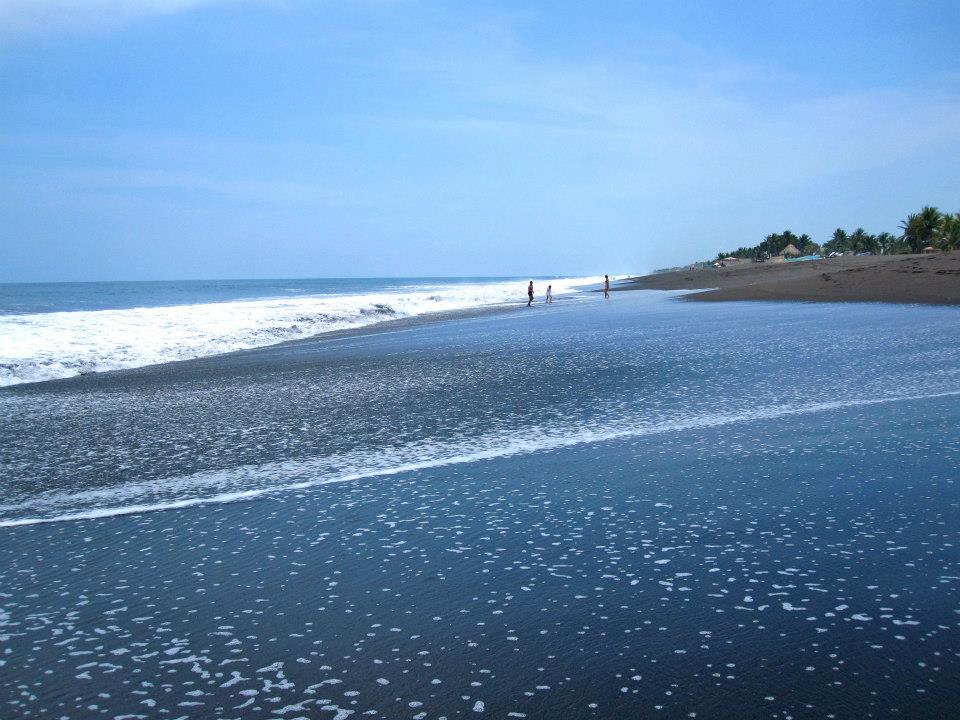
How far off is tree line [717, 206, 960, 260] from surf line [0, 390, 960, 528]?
9311 cm

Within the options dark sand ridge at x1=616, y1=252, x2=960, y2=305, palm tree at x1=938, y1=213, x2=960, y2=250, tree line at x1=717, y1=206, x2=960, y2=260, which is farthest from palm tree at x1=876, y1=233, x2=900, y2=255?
dark sand ridge at x1=616, y1=252, x2=960, y2=305

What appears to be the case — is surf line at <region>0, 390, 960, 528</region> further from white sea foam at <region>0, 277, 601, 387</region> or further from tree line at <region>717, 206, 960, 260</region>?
tree line at <region>717, 206, 960, 260</region>

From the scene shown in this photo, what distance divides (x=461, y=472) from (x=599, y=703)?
12.5ft

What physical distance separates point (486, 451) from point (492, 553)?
2827mm

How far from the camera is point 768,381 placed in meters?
11.8

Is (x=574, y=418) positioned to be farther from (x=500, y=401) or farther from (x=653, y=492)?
(x=653, y=492)

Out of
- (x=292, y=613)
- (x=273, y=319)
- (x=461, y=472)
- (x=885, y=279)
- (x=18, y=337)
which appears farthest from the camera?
(x=885, y=279)

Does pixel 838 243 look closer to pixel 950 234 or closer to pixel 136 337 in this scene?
pixel 950 234

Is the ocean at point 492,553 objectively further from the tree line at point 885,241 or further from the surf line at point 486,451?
the tree line at point 885,241

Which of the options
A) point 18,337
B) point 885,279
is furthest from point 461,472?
point 885,279

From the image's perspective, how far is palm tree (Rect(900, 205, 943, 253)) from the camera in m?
97.9

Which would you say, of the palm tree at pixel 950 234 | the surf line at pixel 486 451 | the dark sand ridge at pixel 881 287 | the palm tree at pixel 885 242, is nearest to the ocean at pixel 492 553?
the surf line at pixel 486 451

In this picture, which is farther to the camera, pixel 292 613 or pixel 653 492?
pixel 653 492

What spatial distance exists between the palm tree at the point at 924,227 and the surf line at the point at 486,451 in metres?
102
